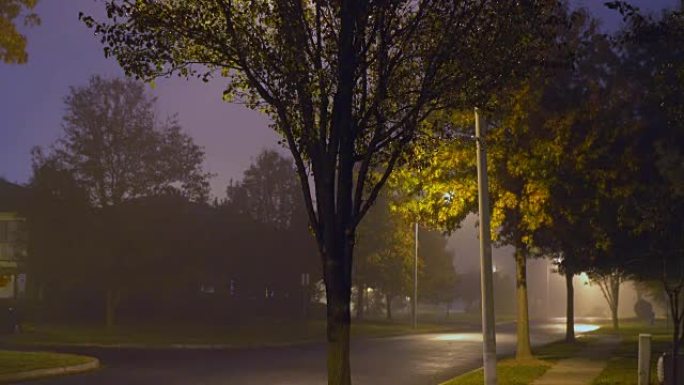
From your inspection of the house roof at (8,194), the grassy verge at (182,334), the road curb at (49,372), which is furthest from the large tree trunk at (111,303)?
the road curb at (49,372)

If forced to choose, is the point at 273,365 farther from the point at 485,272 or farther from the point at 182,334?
the point at 182,334

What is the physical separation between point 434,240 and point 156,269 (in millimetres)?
32184

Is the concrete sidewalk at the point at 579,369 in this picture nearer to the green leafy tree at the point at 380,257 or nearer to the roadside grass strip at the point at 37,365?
the roadside grass strip at the point at 37,365

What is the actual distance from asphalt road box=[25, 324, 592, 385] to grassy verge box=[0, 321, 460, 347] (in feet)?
12.0

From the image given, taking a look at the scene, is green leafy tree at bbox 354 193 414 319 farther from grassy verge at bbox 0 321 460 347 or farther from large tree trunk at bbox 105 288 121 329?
large tree trunk at bbox 105 288 121 329

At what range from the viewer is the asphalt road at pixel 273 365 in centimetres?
1886

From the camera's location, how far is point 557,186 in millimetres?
21484

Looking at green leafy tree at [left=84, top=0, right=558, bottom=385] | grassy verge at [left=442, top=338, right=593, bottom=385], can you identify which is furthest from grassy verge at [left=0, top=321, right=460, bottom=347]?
green leafy tree at [left=84, top=0, right=558, bottom=385]

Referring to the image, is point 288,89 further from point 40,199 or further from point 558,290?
point 558,290

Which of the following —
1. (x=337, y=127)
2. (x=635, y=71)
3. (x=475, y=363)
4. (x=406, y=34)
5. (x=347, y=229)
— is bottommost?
(x=475, y=363)

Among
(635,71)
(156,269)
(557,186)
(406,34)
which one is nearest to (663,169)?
(557,186)

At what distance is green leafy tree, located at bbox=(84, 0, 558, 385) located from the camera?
400 inches

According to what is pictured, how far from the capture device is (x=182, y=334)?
38.2 meters

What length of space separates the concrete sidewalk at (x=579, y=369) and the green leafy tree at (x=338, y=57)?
29.1ft
